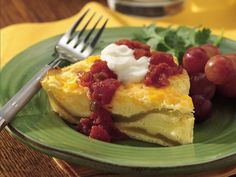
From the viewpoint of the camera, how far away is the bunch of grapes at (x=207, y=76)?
1.56 meters

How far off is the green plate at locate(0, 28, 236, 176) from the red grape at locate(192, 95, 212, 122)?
0.02 meters

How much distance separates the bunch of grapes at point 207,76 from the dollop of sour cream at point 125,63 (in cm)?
16

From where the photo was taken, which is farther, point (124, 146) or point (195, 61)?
point (195, 61)

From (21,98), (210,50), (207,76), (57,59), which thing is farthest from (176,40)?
(21,98)

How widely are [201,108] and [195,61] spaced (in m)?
0.16

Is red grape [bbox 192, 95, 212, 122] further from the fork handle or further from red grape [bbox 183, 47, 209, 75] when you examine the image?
the fork handle

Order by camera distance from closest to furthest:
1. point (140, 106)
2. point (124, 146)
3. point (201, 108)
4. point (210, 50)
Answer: point (124, 146), point (140, 106), point (201, 108), point (210, 50)

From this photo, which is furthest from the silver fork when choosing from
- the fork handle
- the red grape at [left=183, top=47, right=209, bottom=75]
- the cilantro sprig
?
the red grape at [left=183, top=47, right=209, bottom=75]

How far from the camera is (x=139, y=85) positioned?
147 centimetres

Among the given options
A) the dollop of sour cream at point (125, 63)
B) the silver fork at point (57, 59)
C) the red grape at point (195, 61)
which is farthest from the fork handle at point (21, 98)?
the red grape at point (195, 61)

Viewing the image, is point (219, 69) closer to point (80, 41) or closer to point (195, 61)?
point (195, 61)

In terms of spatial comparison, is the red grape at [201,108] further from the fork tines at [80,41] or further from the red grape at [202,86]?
the fork tines at [80,41]

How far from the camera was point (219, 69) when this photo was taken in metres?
1.56

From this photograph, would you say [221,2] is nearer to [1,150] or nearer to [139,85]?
[139,85]
